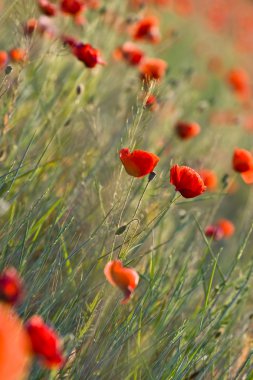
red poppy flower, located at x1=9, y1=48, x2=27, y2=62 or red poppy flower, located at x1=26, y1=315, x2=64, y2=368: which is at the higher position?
red poppy flower, located at x1=26, y1=315, x2=64, y2=368

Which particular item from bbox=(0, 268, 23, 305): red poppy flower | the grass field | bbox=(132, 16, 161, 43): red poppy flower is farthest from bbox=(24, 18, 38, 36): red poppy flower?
bbox=(0, 268, 23, 305): red poppy flower

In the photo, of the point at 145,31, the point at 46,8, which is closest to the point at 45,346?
the point at 46,8

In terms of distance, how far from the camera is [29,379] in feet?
4.25

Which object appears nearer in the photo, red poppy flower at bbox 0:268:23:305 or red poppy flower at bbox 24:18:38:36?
red poppy flower at bbox 0:268:23:305

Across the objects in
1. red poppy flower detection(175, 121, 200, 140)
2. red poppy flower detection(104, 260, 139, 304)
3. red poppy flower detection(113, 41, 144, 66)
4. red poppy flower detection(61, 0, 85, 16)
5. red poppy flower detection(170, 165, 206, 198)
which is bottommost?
red poppy flower detection(175, 121, 200, 140)

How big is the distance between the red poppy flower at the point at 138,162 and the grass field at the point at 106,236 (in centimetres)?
2

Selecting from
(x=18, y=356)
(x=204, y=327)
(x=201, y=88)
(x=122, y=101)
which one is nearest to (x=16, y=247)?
(x=204, y=327)

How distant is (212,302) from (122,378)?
0.27 meters

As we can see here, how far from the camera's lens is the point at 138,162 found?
4.53 feet

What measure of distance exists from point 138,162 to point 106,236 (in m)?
0.22

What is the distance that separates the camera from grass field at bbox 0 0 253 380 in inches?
55.9

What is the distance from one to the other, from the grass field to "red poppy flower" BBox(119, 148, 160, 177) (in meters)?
0.02

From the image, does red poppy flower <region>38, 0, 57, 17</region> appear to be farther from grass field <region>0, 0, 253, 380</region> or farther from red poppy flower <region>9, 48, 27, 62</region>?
red poppy flower <region>9, 48, 27, 62</region>

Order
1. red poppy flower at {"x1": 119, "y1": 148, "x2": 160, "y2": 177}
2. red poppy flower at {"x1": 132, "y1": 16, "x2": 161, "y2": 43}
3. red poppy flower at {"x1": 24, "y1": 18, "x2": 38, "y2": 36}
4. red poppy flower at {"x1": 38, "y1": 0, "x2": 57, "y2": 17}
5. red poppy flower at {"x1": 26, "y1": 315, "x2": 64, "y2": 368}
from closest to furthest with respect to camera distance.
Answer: red poppy flower at {"x1": 26, "y1": 315, "x2": 64, "y2": 368} → red poppy flower at {"x1": 119, "y1": 148, "x2": 160, "y2": 177} → red poppy flower at {"x1": 24, "y1": 18, "x2": 38, "y2": 36} → red poppy flower at {"x1": 38, "y1": 0, "x2": 57, "y2": 17} → red poppy flower at {"x1": 132, "y1": 16, "x2": 161, "y2": 43}
